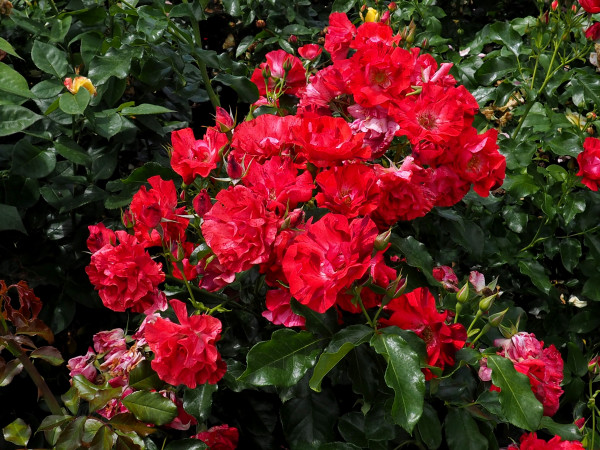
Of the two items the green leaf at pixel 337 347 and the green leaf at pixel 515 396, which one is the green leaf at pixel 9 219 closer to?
the green leaf at pixel 337 347

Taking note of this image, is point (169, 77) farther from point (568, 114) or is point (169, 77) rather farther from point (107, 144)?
point (568, 114)

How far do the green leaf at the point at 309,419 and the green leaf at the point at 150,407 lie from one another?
25 cm

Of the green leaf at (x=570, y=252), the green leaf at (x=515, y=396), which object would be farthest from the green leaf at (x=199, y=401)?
the green leaf at (x=570, y=252)

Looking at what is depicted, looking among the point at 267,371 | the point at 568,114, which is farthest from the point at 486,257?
the point at 267,371

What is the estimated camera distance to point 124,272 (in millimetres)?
1094

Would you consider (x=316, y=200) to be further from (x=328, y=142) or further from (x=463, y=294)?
(x=463, y=294)

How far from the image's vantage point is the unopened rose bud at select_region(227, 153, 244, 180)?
1068 millimetres

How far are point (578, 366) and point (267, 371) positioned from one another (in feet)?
3.37

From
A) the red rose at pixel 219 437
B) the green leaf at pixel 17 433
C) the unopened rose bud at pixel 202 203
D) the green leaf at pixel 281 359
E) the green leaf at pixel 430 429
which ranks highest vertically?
the unopened rose bud at pixel 202 203

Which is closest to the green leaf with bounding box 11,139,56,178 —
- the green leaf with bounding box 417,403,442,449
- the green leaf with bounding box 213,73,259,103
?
the green leaf with bounding box 213,73,259,103

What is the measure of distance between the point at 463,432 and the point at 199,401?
1.53 feet

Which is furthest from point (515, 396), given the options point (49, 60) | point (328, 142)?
point (49, 60)

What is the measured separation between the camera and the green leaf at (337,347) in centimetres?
92

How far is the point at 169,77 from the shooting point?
75.5 inches
